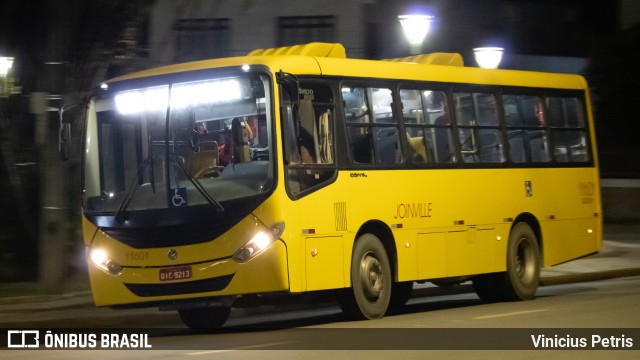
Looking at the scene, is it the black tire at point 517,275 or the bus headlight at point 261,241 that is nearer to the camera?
the bus headlight at point 261,241

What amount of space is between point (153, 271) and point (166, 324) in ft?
8.01

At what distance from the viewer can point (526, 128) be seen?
744 inches

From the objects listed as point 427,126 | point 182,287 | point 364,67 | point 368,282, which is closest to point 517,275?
point 427,126

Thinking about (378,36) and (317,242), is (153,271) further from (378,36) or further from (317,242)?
(378,36)

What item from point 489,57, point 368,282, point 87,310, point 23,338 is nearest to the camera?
point 23,338

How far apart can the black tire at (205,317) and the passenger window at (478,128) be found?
399 cm

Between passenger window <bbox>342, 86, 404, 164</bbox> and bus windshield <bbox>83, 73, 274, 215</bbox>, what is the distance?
64.0 inches

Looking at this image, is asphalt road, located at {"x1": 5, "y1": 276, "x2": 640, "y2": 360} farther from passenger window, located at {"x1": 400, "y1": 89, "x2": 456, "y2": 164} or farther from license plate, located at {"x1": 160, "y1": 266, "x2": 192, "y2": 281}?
passenger window, located at {"x1": 400, "y1": 89, "x2": 456, "y2": 164}

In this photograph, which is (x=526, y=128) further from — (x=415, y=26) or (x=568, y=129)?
(x=415, y=26)

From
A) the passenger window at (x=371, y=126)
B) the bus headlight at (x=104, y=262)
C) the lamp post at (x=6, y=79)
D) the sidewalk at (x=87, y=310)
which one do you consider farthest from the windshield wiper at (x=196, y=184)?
the lamp post at (x=6, y=79)

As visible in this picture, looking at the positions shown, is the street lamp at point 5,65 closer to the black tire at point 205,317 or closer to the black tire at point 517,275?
the black tire at point 205,317

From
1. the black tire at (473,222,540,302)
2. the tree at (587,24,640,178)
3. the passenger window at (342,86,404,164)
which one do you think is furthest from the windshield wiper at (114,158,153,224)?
the tree at (587,24,640,178)

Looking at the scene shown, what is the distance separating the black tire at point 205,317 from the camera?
1566cm

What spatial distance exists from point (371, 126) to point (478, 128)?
268cm
